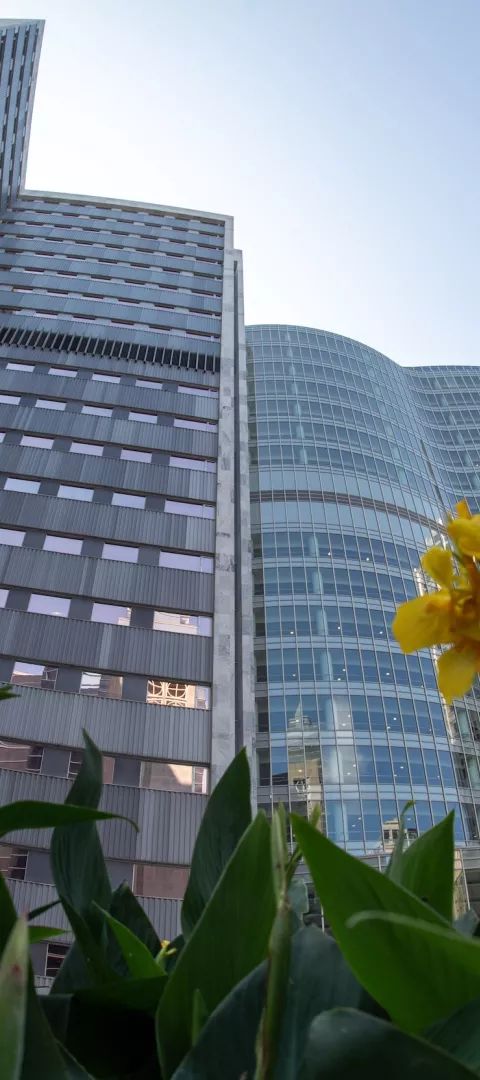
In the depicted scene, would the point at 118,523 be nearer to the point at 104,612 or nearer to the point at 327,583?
the point at 104,612

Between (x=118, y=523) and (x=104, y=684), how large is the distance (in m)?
5.68

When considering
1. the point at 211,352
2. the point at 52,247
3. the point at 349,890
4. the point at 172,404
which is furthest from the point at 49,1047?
the point at 52,247

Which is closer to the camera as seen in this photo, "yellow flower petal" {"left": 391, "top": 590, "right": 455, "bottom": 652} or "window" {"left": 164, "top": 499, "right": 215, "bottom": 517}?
"yellow flower petal" {"left": 391, "top": 590, "right": 455, "bottom": 652}

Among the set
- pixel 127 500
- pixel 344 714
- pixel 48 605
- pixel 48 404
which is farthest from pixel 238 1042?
pixel 344 714

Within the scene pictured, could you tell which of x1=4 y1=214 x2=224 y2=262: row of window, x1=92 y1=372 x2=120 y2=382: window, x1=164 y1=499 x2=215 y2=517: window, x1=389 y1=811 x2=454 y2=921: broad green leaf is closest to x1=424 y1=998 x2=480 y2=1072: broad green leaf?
x1=389 y1=811 x2=454 y2=921: broad green leaf

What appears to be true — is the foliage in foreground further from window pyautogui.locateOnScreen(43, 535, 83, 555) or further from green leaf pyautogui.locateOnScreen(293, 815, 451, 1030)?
window pyautogui.locateOnScreen(43, 535, 83, 555)

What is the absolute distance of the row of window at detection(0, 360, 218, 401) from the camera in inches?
1029

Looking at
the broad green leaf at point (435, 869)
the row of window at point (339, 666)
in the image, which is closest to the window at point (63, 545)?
the row of window at point (339, 666)

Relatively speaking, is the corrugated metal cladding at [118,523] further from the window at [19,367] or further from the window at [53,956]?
the window at [53,956]

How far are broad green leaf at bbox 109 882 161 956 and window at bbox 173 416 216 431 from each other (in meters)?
24.3

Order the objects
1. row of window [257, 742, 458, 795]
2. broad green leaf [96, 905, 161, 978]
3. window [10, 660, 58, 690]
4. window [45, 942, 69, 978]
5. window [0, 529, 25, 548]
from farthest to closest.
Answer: row of window [257, 742, 458, 795] < window [0, 529, 25, 548] < window [10, 660, 58, 690] < window [45, 942, 69, 978] < broad green leaf [96, 905, 161, 978]

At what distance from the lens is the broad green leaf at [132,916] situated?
1.02 meters

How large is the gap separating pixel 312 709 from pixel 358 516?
35.9 feet

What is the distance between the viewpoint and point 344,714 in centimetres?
2773
